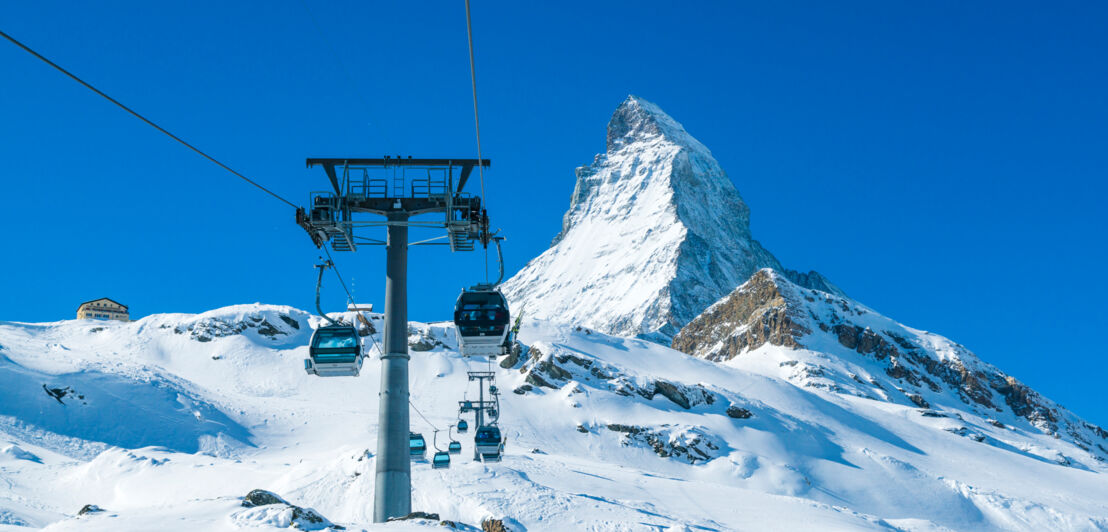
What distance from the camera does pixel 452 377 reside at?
104m

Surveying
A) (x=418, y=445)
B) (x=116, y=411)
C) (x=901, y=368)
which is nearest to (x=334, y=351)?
(x=418, y=445)

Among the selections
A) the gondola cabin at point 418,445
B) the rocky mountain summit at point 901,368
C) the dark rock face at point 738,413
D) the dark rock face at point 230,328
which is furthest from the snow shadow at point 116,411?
the rocky mountain summit at point 901,368

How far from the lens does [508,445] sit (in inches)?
2904

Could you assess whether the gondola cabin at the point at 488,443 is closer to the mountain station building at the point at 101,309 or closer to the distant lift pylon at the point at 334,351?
the distant lift pylon at the point at 334,351

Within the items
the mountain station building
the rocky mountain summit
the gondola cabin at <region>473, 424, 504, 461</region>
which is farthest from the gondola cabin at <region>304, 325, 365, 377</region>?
the mountain station building

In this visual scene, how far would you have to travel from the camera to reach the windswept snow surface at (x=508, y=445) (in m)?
38.8

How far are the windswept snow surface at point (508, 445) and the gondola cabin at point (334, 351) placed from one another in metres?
3.27

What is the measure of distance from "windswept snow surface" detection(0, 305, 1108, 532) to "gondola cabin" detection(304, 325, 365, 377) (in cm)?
327

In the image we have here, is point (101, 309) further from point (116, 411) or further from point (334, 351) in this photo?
point (334, 351)

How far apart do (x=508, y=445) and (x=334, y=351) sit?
5572 centimetres

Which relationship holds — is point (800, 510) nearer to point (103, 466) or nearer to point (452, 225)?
point (452, 225)

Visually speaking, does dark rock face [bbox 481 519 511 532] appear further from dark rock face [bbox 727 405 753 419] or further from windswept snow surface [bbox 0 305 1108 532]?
dark rock face [bbox 727 405 753 419]

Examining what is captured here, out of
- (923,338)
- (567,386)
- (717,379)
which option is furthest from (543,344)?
(923,338)

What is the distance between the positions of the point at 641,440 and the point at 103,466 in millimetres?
50855
